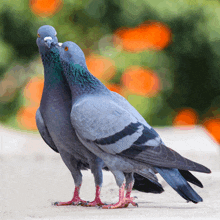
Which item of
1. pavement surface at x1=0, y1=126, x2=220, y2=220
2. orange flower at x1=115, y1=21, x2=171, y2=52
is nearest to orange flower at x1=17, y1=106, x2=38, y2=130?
pavement surface at x1=0, y1=126, x2=220, y2=220

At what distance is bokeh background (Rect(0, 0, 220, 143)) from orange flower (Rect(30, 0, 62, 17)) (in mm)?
23

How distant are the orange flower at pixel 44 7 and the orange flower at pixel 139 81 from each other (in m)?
2.29

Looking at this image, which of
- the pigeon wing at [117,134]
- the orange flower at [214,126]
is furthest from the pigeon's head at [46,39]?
the orange flower at [214,126]

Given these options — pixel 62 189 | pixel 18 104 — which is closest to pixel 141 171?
pixel 62 189

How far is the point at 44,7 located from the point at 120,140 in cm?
717

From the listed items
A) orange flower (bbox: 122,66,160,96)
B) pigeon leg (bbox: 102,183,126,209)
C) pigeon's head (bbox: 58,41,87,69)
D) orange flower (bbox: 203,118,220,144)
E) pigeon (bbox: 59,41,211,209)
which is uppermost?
orange flower (bbox: 122,66,160,96)

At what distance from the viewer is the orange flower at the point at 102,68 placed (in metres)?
9.04

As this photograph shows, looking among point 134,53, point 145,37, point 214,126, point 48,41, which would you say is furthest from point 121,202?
point 214,126

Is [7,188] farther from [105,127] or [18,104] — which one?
[18,104]

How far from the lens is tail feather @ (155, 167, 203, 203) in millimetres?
3041

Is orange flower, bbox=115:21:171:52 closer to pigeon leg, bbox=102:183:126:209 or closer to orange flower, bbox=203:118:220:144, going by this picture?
orange flower, bbox=203:118:220:144

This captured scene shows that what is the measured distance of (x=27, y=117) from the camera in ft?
30.1

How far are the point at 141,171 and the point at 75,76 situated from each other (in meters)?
0.90

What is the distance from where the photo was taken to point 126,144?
307cm
